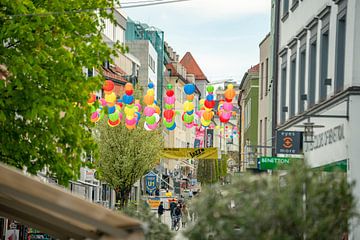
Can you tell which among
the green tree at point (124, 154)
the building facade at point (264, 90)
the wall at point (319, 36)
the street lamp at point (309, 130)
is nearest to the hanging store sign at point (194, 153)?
the green tree at point (124, 154)

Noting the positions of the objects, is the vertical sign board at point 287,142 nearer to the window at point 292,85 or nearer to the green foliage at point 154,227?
the window at point 292,85

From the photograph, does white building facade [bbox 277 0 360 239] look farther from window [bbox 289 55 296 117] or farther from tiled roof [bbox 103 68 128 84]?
tiled roof [bbox 103 68 128 84]

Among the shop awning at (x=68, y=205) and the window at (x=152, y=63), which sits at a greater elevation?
the window at (x=152, y=63)

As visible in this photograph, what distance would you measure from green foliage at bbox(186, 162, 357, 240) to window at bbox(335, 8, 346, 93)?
12.9 m

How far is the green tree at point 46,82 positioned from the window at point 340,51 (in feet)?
19.6

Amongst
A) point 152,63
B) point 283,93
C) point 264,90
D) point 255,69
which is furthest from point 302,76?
point 152,63

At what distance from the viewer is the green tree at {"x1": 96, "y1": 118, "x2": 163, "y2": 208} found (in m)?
58.1

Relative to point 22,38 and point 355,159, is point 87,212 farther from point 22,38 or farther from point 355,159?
point 355,159

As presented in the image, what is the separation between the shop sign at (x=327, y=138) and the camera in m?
25.2

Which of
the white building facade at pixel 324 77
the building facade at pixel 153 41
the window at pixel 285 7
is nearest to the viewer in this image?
the white building facade at pixel 324 77

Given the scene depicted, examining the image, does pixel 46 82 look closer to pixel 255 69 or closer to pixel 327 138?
pixel 327 138

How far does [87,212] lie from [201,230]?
393 cm

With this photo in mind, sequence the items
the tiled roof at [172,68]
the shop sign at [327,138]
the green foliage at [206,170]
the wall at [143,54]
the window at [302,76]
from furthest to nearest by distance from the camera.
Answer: the green foliage at [206,170] → the tiled roof at [172,68] → the wall at [143,54] → the window at [302,76] → the shop sign at [327,138]

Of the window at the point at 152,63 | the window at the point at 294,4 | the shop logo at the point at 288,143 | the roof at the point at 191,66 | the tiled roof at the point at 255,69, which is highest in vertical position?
the roof at the point at 191,66
